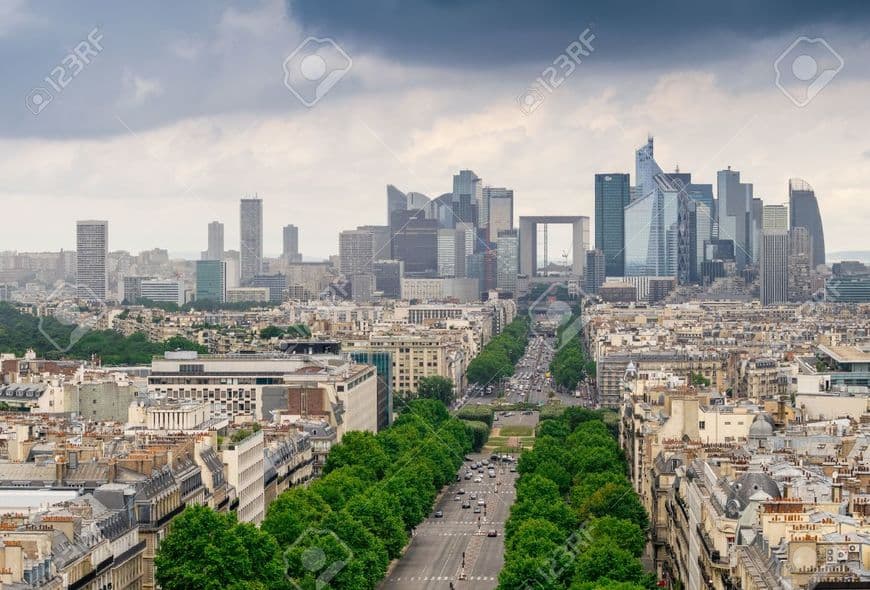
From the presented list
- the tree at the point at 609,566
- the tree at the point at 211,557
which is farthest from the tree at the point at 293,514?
the tree at the point at 609,566

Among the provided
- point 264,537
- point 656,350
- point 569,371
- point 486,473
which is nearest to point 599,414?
point 486,473

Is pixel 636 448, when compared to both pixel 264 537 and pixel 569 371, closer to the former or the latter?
pixel 264 537

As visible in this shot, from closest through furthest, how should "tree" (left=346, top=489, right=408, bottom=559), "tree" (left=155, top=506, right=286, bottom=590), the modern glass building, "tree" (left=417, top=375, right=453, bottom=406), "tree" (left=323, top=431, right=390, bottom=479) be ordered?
"tree" (left=155, top=506, right=286, bottom=590) < "tree" (left=346, top=489, right=408, bottom=559) < "tree" (left=323, top=431, right=390, bottom=479) < the modern glass building < "tree" (left=417, top=375, right=453, bottom=406)

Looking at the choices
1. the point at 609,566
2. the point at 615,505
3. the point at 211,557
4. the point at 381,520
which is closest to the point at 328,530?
the point at 381,520

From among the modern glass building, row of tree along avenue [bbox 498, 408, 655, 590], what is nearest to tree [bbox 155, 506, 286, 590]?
row of tree along avenue [bbox 498, 408, 655, 590]

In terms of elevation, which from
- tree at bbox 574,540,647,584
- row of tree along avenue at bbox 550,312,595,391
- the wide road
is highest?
row of tree along avenue at bbox 550,312,595,391

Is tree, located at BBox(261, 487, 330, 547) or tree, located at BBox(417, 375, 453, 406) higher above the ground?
tree, located at BBox(417, 375, 453, 406)

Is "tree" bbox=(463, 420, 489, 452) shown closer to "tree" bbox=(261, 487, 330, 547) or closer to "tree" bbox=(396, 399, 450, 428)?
"tree" bbox=(396, 399, 450, 428)
